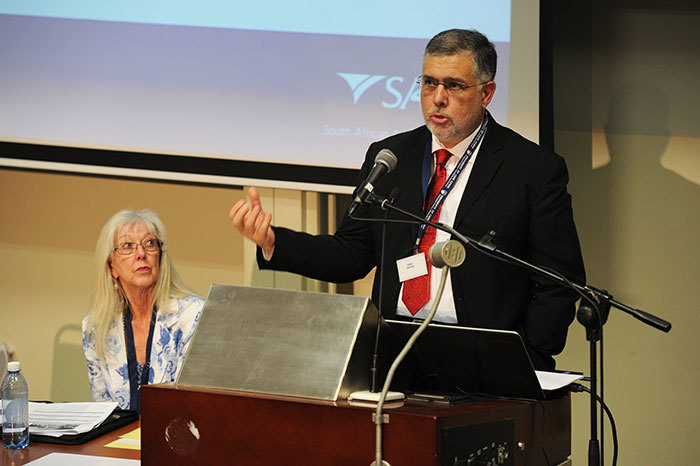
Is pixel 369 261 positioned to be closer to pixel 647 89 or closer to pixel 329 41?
pixel 329 41

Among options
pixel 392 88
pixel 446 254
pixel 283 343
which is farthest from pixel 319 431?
pixel 392 88

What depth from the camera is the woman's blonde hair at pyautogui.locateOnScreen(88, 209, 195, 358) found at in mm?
3211

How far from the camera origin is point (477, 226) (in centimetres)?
232

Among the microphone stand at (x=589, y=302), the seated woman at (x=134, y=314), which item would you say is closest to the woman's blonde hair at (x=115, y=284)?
the seated woman at (x=134, y=314)

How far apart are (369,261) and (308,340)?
0.99 metres

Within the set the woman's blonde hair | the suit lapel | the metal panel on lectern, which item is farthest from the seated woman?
the metal panel on lectern

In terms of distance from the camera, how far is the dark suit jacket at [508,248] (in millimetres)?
2283

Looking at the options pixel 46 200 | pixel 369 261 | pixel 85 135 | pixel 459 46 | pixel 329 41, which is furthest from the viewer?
pixel 46 200

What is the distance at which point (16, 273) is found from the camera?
180 inches

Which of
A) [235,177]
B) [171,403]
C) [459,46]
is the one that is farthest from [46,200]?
[171,403]

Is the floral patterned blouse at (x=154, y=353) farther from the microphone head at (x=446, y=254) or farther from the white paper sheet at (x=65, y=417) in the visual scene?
the microphone head at (x=446, y=254)

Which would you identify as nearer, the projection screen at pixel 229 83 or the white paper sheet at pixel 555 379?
the white paper sheet at pixel 555 379

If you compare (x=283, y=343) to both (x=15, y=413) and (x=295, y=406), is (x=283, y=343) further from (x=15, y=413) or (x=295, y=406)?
(x=15, y=413)

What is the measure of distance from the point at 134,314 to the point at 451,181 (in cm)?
150
